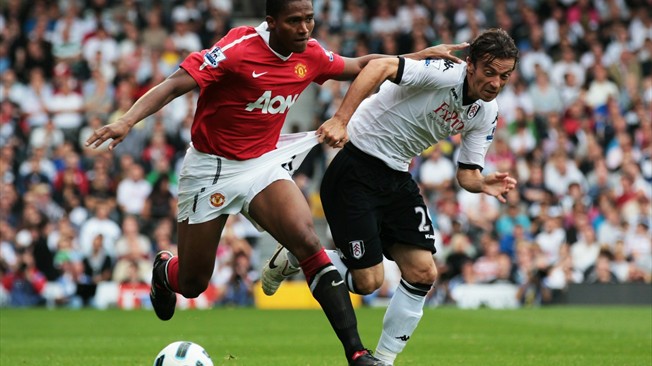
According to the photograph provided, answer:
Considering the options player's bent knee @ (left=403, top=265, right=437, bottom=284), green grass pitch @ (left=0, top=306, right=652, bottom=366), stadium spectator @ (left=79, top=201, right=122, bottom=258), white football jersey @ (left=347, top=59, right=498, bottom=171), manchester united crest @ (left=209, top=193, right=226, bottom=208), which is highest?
white football jersey @ (left=347, top=59, right=498, bottom=171)

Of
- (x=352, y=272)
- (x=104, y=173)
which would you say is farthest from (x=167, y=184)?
(x=352, y=272)

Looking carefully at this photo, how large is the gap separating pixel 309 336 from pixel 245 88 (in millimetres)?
6028

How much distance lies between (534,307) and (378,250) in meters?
11.1

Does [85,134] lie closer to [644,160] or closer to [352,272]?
[644,160]

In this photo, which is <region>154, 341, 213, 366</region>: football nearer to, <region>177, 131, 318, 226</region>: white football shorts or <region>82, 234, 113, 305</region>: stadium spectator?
<region>177, 131, 318, 226</region>: white football shorts

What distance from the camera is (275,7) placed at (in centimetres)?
873

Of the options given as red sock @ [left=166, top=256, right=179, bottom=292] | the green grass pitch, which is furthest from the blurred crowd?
red sock @ [left=166, top=256, right=179, bottom=292]

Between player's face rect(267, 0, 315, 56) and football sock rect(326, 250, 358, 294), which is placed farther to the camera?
football sock rect(326, 250, 358, 294)

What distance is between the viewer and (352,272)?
984 cm

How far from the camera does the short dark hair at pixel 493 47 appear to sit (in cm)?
902

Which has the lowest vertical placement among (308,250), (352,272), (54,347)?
(54,347)

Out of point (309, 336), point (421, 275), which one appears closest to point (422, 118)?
point (421, 275)

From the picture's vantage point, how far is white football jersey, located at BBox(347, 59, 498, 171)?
9359 mm

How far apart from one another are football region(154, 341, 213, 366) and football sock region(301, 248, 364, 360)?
0.92 metres
